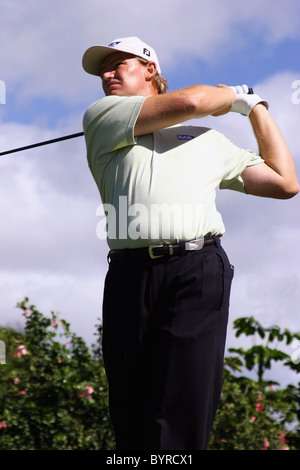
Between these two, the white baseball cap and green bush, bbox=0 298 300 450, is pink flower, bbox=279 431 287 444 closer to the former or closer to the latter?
green bush, bbox=0 298 300 450

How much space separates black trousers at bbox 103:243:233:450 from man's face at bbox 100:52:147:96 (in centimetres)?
77

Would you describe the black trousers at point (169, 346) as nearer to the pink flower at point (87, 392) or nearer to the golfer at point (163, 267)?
the golfer at point (163, 267)

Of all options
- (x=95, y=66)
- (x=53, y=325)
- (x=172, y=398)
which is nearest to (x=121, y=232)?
(x=172, y=398)

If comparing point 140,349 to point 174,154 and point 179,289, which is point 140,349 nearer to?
point 179,289

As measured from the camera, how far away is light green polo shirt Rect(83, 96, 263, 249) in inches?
110

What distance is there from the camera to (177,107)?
9.20ft

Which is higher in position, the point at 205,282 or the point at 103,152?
the point at 103,152

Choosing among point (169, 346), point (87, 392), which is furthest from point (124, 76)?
point (87, 392)

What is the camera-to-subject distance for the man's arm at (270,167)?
10.4 ft

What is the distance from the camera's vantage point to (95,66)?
3365 millimetres

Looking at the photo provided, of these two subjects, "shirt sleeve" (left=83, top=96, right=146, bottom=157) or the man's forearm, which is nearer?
"shirt sleeve" (left=83, top=96, right=146, bottom=157)

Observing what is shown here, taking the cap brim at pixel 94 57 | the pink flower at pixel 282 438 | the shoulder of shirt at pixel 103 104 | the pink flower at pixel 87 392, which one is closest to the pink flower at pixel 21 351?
the pink flower at pixel 87 392

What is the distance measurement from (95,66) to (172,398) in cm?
153

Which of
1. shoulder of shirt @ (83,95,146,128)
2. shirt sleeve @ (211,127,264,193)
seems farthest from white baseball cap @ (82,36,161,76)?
shirt sleeve @ (211,127,264,193)
